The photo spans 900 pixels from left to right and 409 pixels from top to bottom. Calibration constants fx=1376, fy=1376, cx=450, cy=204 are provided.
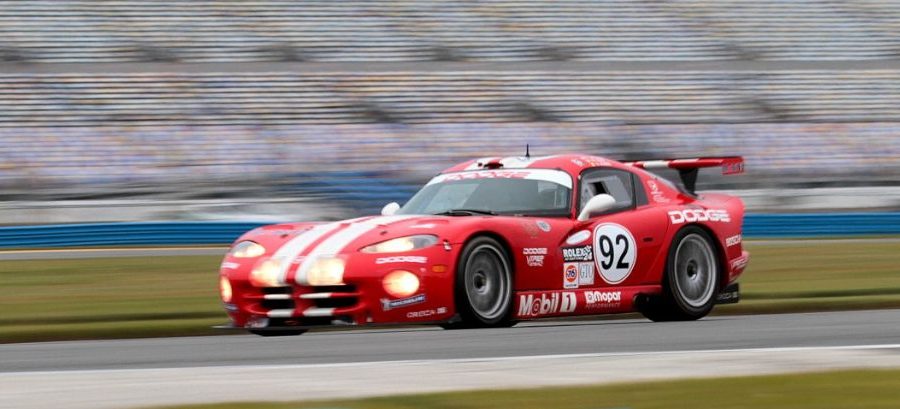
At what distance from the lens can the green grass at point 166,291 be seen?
9.62m

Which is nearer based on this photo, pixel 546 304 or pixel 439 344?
pixel 439 344

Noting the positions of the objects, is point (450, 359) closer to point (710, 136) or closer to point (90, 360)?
point (90, 360)

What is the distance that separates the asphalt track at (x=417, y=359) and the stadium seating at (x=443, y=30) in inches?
882

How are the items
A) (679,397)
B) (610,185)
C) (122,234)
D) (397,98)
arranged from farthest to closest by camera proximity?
(397,98), (122,234), (610,185), (679,397)

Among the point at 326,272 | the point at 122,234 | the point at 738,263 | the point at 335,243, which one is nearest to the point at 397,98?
the point at 122,234

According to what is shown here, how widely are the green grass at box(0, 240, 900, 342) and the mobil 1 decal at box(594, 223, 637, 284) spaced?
5.83 feet

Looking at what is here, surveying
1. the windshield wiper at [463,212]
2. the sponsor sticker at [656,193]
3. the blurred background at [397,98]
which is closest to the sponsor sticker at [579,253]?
the windshield wiper at [463,212]

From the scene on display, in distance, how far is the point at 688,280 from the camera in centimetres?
986

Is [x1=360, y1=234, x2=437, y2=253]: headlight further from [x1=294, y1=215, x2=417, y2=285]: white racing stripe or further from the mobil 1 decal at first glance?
the mobil 1 decal

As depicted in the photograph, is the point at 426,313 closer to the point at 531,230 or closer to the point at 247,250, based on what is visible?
the point at 531,230

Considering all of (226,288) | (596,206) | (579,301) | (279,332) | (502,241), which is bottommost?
(279,332)

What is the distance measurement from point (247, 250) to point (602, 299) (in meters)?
2.38

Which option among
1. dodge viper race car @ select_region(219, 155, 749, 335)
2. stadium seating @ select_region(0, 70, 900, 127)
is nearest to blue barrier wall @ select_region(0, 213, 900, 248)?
stadium seating @ select_region(0, 70, 900, 127)

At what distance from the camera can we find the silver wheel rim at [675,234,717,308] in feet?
32.1
